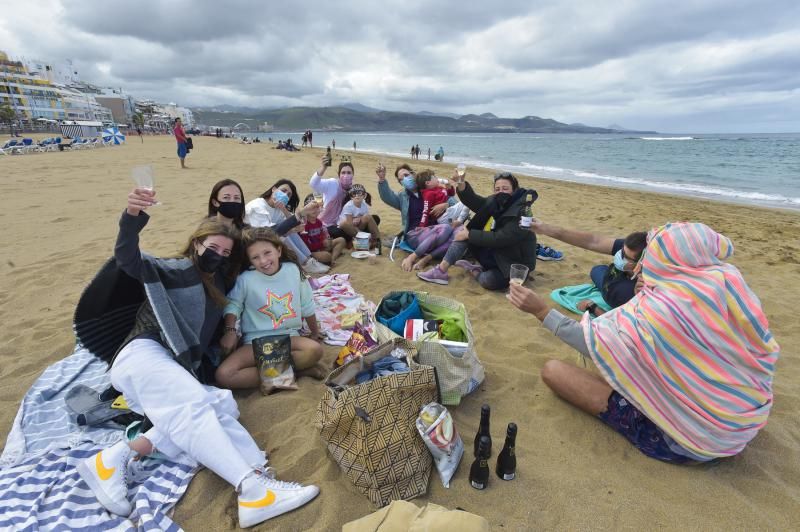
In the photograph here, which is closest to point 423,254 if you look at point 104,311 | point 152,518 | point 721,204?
point 104,311

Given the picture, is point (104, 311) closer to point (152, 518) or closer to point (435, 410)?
point (152, 518)

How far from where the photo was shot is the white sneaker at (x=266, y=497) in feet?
6.30

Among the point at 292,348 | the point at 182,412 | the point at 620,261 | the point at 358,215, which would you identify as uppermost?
the point at 620,261

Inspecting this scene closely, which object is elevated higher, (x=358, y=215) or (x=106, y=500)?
(x=358, y=215)

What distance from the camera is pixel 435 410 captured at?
2.26m

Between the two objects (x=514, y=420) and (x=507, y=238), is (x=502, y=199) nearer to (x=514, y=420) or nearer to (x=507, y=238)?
(x=507, y=238)

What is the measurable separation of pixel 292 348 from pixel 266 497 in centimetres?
121

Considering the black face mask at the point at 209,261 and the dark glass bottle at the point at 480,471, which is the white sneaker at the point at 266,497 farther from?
the black face mask at the point at 209,261

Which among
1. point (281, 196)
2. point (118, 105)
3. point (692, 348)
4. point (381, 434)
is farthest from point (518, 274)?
point (118, 105)

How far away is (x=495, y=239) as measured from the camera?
15.2 ft

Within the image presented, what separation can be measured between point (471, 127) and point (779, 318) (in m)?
201

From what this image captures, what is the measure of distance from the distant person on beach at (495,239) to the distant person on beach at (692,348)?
2.38 metres

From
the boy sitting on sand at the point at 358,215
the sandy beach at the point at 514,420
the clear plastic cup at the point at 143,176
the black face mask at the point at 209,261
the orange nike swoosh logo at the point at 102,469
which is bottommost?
the sandy beach at the point at 514,420

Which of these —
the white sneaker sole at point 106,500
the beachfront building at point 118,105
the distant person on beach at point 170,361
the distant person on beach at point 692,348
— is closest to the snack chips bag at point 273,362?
the distant person on beach at point 170,361
